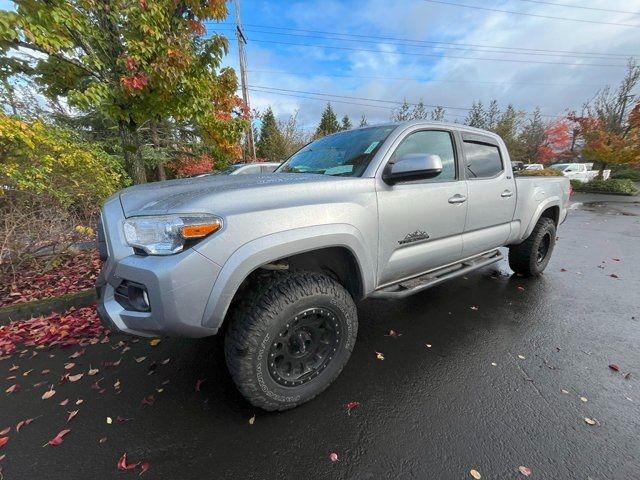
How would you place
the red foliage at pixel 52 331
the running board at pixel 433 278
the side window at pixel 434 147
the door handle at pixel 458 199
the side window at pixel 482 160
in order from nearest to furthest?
the running board at pixel 433 278
the side window at pixel 434 147
the door handle at pixel 458 199
the red foliage at pixel 52 331
the side window at pixel 482 160

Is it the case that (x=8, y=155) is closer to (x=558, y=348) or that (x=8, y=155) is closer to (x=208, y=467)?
(x=208, y=467)

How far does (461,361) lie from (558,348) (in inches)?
36.3

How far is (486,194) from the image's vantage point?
124 inches

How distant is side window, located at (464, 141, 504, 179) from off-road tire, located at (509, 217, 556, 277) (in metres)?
1.19

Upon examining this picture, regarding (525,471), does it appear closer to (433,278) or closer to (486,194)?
(433,278)

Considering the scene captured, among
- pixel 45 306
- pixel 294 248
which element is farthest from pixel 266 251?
pixel 45 306

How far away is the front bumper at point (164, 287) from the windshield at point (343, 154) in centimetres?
131

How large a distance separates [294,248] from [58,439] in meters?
1.85

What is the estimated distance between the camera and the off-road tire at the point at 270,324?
1.78m

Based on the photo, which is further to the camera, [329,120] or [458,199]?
[329,120]

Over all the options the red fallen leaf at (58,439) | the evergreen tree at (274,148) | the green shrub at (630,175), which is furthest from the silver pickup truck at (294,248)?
the green shrub at (630,175)

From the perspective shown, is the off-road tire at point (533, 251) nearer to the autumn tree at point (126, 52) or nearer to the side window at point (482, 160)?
the side window at point (482, 160)

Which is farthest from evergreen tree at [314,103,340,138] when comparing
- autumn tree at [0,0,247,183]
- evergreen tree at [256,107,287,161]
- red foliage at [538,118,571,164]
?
autumn tree at [0,0,247,183]

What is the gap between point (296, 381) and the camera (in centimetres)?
204
